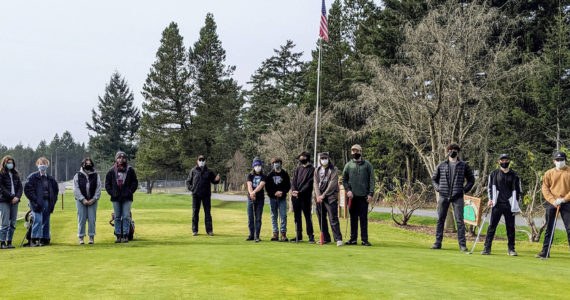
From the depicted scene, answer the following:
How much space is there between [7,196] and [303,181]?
20.7 ft

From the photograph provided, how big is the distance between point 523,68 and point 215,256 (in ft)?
45.1

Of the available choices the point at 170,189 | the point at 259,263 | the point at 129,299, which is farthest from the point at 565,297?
the point at 170,189

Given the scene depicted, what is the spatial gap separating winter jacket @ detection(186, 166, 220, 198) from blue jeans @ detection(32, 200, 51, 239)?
3.28 metres

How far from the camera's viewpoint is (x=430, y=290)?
5621 mm

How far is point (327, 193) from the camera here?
10602 mm

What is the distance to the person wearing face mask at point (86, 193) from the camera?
10816 millimetres

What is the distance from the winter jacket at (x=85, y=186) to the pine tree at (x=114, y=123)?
2711 inches

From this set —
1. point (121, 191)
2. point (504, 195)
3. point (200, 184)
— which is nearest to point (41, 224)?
point (121, 191)

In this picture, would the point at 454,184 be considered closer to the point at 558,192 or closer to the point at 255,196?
the point at 558,192

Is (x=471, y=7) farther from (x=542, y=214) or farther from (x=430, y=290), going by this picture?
(x=430, y=290)

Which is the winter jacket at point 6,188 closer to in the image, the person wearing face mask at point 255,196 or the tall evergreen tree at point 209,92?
the person wearing face mask at point 255,196

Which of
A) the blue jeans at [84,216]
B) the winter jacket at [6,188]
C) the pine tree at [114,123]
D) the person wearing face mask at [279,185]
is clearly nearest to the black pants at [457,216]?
the person wearing face mask at [279,185]

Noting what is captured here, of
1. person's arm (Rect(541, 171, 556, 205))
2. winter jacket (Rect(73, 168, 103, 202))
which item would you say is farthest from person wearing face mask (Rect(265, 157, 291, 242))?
person's arm (Rect(541, 171, 556, 205))

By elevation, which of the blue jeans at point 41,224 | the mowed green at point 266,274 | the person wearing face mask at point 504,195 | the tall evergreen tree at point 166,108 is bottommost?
the mowed green at point 266,274
